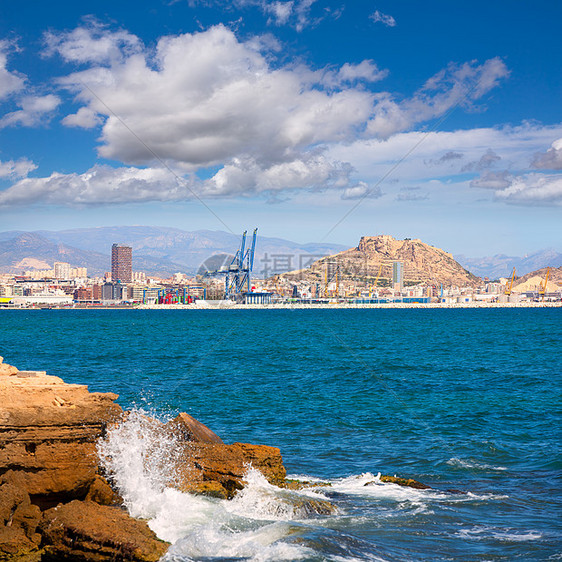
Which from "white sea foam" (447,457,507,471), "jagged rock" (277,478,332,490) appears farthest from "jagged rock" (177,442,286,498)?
"white sea foam" (447,457,507,471)

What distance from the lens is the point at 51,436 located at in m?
9.74

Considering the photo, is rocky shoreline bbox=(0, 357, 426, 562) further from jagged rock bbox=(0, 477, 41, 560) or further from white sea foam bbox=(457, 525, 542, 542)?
white sea foam bbox=(457, 525, 542, 542)

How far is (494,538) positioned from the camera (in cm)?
1017

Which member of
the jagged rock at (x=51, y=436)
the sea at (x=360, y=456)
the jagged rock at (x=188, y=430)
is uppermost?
the jagged rock at (x=51, y=436)

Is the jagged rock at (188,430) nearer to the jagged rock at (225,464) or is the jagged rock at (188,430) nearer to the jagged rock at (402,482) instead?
the jagged rock at (225,464)

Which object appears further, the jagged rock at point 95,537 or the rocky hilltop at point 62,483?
the rocky hilltop at point 62,483

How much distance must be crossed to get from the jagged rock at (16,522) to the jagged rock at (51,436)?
27 centimetres

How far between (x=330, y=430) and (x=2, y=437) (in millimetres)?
11265

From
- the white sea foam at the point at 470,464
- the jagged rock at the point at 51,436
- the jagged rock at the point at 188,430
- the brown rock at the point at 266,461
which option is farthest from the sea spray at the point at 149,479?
the white sea foam at the point at 470,464

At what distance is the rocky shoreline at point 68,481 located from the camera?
8.43 metres

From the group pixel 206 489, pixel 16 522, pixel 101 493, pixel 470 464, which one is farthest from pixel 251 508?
pixel 470 464

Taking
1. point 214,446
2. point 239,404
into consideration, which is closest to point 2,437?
point 214,446

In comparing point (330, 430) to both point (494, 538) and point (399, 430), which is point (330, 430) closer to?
point (399, 430)

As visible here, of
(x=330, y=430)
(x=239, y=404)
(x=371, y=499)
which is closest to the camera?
(x=371, y=499)
